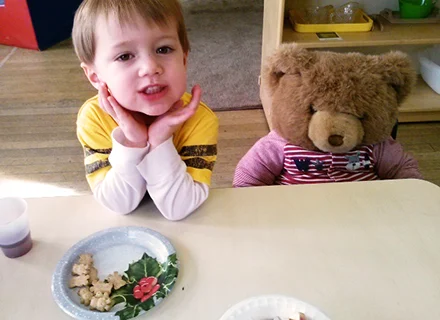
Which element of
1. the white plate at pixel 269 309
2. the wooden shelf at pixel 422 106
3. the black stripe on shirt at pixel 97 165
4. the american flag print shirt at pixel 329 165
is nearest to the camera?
the white plate at pixel 269 309

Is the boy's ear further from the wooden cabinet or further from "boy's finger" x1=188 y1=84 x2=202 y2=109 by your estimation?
the wooden cabinet

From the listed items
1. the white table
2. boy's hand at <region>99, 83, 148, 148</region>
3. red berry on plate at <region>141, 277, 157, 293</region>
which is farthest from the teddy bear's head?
red berry on plate at <region>141, 277, 157, 293</region>

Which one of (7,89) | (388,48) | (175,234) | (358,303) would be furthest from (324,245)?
(7,89)

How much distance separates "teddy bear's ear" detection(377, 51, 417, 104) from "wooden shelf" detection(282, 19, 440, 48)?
782 millimetres

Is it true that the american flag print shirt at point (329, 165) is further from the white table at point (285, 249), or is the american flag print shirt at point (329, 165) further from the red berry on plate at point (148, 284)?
the red berry on plate at point (148, 284)

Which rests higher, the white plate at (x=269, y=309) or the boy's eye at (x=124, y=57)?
the boy's eye at (x=124, y=57)

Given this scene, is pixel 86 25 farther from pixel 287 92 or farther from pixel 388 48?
pixel 388 48

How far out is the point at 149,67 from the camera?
69 cm

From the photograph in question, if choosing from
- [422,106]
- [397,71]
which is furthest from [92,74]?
[422,106]

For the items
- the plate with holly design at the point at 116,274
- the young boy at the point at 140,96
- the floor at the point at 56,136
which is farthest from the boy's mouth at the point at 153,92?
the floor at the point at 56,136

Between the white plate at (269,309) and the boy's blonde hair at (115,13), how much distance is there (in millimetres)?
455

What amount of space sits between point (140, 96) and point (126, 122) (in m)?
0.05

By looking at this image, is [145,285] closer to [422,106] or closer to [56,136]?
[56,136]

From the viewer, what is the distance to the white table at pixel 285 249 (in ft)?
1.92
